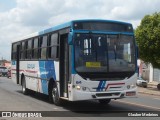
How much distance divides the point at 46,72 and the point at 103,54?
4007 millimetres

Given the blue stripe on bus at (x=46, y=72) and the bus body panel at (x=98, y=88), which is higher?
the blue stripe on bus at (x=46, y=72)

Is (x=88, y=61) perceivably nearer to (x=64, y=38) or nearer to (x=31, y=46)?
(x=64, y=38)

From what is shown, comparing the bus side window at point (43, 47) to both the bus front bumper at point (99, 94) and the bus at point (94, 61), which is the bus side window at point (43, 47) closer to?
the bus at point (94, 61)

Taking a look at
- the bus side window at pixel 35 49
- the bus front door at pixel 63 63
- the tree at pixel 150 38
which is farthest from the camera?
the tree at pixel 150 38

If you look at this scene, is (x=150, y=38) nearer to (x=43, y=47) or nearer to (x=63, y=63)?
(x=43, y=47)

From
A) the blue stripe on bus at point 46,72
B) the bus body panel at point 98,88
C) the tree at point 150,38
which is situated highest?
the tree at point 150,38

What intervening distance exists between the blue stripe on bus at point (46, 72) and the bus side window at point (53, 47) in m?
0.36

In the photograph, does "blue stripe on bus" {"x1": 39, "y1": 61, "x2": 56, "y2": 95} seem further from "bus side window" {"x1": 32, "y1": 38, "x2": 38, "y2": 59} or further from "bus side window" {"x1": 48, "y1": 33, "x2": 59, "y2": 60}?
"bus side window" {"x1": 32, "y1": 38, "x2": 38, "y2": 59}

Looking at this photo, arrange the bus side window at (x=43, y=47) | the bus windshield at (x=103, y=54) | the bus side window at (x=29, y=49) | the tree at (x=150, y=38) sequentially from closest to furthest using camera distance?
the bus windshield at (x=103, y=54) → the bus side window at (x=43, y=47) → the bus side window at (x=29, y=49) → the tree at (x=150, y=38)

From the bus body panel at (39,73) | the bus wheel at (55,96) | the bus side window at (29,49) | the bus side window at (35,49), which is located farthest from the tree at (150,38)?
the bus wheel at (55,96)

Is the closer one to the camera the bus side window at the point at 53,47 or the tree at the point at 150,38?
the bus side window at the point at 53,47

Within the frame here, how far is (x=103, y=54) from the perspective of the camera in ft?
47.8

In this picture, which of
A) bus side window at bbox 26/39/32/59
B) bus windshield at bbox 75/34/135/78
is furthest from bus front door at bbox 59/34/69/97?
bus side window at bbox 26/39/32/59

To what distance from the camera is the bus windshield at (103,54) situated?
47.1ft
